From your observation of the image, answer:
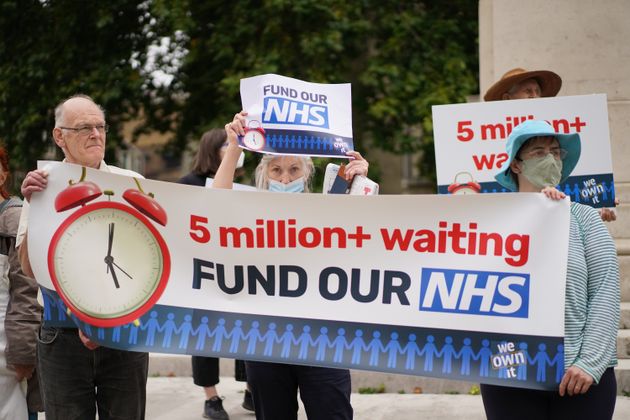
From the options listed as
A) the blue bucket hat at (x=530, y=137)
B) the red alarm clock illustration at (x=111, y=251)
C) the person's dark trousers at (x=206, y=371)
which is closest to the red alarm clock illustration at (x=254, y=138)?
the red alarm clock illustration at (x=111, y=251)

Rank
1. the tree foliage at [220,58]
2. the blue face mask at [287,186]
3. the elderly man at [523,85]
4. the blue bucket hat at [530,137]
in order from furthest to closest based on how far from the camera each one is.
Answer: the tree foliage at [220,58] < the elderly man at [523,85] < the blue face mask at [287,186] < the blue bucket hat at [530,137]

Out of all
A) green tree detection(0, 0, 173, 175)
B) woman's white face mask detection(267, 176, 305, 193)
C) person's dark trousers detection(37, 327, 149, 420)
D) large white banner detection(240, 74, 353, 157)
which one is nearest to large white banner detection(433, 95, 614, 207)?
large white banner detection(240, 74, 353, 157)

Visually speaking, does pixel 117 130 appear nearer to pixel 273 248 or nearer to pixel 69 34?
pixel 69 34

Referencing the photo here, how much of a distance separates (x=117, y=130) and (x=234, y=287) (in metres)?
12.5

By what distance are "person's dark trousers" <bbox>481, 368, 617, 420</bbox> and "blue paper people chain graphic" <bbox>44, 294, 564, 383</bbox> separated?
86mm

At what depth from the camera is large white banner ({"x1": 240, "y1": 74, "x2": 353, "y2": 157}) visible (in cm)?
430

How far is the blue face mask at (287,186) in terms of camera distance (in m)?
4.16

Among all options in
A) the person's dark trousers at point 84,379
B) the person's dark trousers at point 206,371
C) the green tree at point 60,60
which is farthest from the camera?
the green tree at point 60,60

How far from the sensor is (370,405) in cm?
635

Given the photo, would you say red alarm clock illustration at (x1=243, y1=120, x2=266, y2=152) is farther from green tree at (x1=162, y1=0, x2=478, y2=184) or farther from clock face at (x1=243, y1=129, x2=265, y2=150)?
green tree at (x1=162, y1=0, x2=478, y2=184)

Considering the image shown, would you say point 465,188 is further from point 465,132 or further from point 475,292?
point 475,292

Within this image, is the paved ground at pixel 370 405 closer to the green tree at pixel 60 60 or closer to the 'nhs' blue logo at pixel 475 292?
the 'nhs' blue logo at pixel 475 292

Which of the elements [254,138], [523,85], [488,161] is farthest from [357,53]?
[254,138]

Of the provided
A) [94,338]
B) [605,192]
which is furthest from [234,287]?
[605,192]
